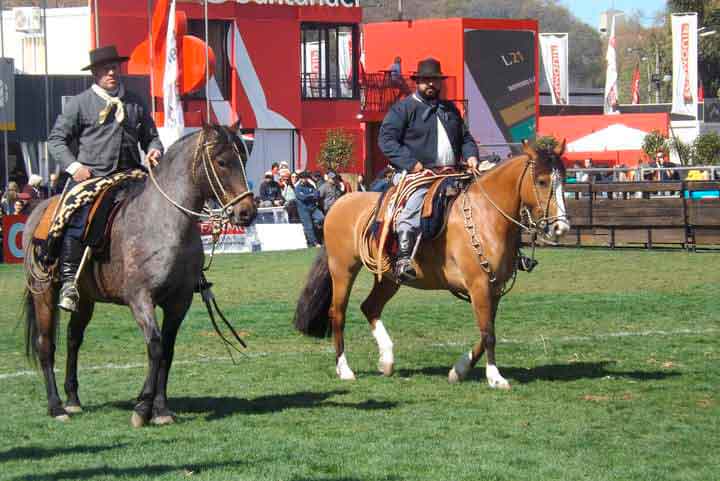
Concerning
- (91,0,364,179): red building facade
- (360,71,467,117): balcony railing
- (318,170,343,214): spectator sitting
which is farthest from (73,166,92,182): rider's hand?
(360,71,467,117): balcony railing

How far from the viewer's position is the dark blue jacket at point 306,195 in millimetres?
31828

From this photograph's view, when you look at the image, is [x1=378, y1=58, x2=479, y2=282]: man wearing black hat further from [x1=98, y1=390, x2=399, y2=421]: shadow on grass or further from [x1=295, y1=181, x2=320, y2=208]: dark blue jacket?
[x1=295, y1=181, x2=320, y2=208]: dark blue jacket

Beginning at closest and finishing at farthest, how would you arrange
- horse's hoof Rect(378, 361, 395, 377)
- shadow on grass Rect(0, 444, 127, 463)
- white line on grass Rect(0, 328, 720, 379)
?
shadow on grass Rect(0, 444, 127, 463), horse's hoof Rect(378, 361, 395, 377), white line on grass Rect(0, 328, 720, 379)

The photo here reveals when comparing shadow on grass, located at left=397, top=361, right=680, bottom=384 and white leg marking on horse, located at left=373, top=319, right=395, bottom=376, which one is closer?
shadow on grass, located at left=397, top=361, right=680, bottom=384

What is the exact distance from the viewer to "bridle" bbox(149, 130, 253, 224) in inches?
360

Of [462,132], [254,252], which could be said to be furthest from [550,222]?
[254,252]

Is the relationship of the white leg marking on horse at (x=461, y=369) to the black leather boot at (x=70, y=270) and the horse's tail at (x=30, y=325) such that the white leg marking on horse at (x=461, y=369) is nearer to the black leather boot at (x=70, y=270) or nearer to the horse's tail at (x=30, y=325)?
the black leather boot at (x=70, y=270)

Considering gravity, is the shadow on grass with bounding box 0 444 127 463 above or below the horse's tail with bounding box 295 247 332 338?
below

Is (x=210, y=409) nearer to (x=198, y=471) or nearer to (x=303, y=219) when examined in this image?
(x=198, y=471)

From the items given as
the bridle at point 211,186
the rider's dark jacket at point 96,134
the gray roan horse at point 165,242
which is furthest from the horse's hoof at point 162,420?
the rider's dark jacket at point 96,134

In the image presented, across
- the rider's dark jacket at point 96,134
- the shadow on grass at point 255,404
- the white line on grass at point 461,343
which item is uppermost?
the rider's dark jacket at point 96,134

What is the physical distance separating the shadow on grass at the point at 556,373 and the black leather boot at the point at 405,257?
97cm

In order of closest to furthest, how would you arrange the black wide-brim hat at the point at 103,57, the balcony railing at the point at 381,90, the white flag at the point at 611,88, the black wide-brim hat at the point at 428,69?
the black wide-brim hat at the point at 103,57, the black wide-brim hat at the point at 428,69, the balcony railing at the point at 381,90, the white flag at the point at 611,88

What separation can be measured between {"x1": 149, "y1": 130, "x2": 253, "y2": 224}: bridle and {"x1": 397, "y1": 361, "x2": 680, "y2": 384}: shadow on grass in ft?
10.4
